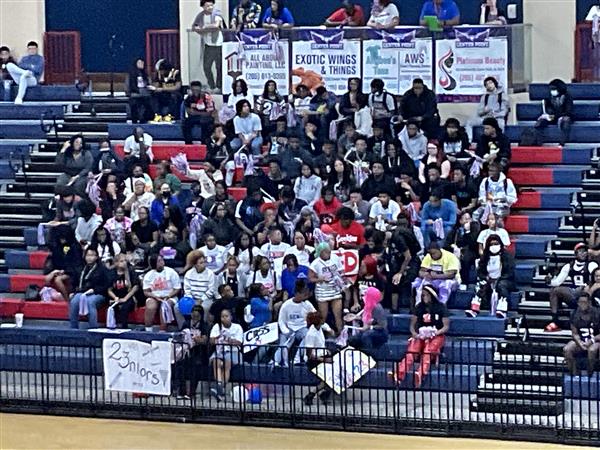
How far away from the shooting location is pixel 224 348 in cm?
2355

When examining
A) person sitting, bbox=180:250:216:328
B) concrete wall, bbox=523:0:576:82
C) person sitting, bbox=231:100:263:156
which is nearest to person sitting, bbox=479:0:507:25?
concrete wall, bbox=523:0:576:82

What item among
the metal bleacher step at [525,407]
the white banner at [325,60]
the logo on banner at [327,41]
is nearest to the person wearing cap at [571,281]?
the metal bleacher step at [525,407]

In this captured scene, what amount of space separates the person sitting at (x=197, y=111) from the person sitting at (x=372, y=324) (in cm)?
656

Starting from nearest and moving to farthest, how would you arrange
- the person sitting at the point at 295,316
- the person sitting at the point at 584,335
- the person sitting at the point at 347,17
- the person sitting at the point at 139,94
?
the person sitting at the point at 584,335 → the person sitting at the point at 295,316 → the person sitting at the point at 347,17 → the person sitting at the point at 139,94

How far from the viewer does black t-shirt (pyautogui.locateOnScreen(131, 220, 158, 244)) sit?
26844 mm

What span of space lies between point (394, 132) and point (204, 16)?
4834 mm

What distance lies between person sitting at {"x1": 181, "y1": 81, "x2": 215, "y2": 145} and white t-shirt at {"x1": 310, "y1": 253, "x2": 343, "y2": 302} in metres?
5.72

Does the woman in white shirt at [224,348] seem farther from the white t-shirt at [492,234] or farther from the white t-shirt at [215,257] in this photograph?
the white t-shirt at [492,234]

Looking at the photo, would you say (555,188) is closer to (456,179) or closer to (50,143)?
(456,179)

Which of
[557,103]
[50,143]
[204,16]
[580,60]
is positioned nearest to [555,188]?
[557,103]

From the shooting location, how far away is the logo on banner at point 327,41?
29.6 m

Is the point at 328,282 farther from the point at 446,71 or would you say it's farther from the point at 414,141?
the point at 446,71

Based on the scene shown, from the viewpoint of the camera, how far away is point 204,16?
30688mm

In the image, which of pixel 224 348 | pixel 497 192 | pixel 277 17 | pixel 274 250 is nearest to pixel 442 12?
pixel 277 17
